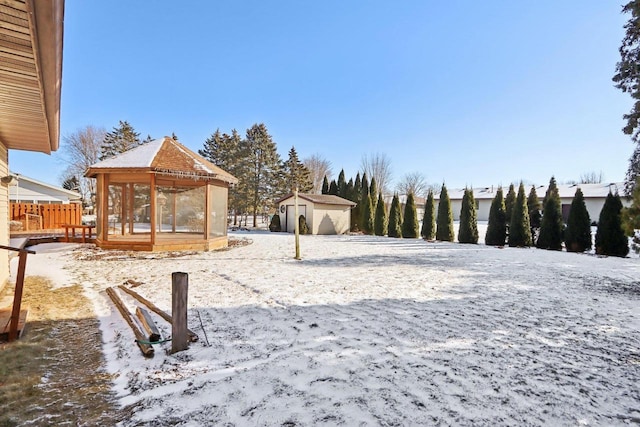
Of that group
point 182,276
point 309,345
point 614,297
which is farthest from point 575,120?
point 182,276

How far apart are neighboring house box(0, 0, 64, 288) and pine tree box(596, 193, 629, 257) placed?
48.3 feet

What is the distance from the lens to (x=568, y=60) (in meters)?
8.78

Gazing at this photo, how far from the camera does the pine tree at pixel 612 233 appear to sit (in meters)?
10.3

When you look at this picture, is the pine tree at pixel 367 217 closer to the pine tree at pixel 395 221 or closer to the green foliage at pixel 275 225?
the pine tree at pixel 395 221

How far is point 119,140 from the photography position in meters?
26.0

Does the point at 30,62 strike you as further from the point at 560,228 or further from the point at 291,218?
the point at 291,218

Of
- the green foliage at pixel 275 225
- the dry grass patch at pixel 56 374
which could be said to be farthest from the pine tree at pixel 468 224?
the dry grass patch at pixel 56 374

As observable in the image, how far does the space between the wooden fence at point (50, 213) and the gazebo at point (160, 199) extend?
6.58 metres

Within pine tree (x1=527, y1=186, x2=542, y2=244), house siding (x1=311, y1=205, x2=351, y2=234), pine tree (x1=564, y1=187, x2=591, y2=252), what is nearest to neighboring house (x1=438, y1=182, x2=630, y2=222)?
pine tree (x1=527, y1=186, x2=542, y2=244)

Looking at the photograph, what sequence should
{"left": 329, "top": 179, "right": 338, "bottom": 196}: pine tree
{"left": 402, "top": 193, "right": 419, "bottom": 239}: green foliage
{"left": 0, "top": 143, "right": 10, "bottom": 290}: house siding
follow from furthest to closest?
{"left": 329, "top": 179, "right": 338, "bottom": 196}: pine tree, {"left": 402, "top": 193, "right": 419, "bottom": 239}: green foliage, {"left": 0, "top": 143, "right": 10, "bottom": 290}: house siding

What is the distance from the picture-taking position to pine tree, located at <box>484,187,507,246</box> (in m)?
13.9

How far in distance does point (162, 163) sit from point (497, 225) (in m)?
14.3

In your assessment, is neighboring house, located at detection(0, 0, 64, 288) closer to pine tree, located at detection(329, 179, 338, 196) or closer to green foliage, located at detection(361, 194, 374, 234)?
green foliage, located at detection(361, 194, 374, 234)

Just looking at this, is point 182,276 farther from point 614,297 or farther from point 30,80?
point 614,297
